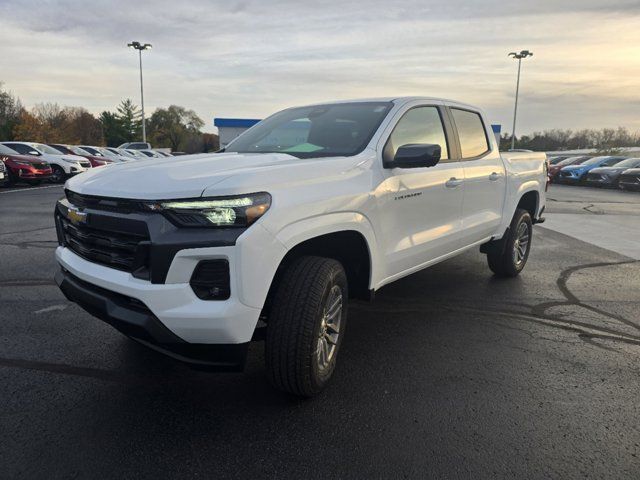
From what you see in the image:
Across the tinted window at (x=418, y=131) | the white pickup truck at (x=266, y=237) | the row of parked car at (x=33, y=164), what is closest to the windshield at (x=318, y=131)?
the white pickup truck at (x=266, y=237)

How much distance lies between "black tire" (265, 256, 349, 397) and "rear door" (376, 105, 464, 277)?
765 mm

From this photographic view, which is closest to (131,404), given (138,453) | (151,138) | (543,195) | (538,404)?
(138,453)

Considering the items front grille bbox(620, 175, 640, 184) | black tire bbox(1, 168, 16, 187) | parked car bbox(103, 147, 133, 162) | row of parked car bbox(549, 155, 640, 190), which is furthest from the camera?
parked car bbox(103, 147, 133, 162)

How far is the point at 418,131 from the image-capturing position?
3955mm

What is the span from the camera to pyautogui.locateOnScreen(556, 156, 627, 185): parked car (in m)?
24.8

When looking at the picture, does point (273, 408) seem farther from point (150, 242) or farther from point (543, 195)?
point (543, 195)

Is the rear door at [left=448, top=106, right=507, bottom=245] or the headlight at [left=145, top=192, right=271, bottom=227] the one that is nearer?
the headlight at [left=145, top=192, right=271, bottom=227]

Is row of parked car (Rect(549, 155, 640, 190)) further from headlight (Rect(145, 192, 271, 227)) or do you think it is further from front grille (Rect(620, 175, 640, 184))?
headlight (Rect(145, 192, 271, 227))

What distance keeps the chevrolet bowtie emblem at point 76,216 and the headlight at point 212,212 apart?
686 millimetres

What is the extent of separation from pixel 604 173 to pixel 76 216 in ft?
82.2

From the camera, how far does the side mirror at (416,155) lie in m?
3.24

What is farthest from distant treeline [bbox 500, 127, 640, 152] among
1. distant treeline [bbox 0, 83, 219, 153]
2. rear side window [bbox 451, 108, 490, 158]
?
rear side window [bbox 451, 108, 490, 158]

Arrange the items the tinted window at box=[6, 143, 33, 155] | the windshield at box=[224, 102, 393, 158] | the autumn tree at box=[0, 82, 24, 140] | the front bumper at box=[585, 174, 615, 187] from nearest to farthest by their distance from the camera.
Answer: the windshield at box=[224, 102, 393, 158] → the tinted window at box=[6, 143, 33, 155] → the front bumper at box=[585, 174, 615, 187] → the autumn tree at box=[0, 82, 24, 140]

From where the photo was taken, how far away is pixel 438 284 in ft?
18.2
